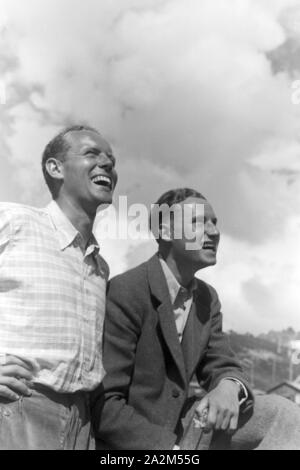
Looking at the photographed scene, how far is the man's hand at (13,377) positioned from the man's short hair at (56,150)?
953mm

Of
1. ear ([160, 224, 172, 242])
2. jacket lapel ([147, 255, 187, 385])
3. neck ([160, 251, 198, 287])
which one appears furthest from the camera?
ear ([160, 224, 172, 242])

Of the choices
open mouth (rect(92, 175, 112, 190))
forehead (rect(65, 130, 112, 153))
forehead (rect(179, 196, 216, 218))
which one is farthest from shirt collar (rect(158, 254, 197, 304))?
forehead (rect(65, 130, 112, 153))

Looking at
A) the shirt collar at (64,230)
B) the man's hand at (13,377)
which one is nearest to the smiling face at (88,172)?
the shirt collar at (64,230)

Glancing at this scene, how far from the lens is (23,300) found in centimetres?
207

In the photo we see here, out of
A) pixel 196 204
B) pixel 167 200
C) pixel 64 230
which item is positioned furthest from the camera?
pixel 167 200

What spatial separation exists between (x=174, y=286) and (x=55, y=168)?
0.86m

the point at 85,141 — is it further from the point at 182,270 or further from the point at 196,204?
the point at 182,270

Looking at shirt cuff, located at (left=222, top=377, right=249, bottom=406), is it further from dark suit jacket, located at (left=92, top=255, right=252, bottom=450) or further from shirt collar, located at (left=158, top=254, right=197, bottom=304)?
shirt collar, located at (left=158, top=254, right=197, bottom=304)

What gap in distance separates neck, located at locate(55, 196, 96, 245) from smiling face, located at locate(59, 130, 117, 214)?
0.02 meters

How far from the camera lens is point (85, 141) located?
2697mm

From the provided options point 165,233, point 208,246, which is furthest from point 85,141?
point 208,246

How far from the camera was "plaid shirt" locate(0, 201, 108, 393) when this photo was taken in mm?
2041

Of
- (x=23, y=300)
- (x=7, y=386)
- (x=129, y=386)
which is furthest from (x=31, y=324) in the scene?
(x=129, y=386)

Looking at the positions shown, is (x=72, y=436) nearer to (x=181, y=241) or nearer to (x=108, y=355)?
(x=108, y=355)
